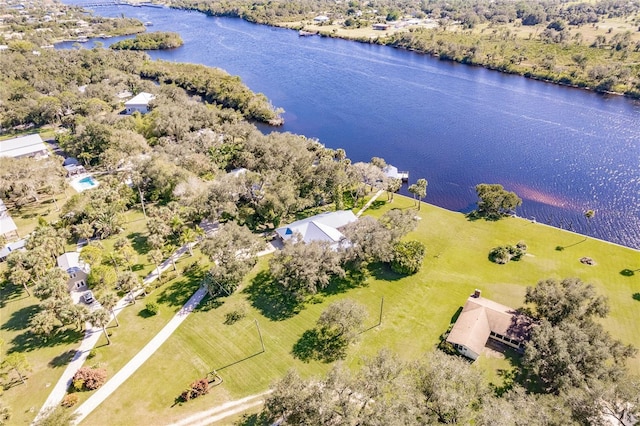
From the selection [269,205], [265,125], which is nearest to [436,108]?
[265,125]

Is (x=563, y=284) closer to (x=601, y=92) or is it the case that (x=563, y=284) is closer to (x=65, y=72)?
(x=601, y=92)

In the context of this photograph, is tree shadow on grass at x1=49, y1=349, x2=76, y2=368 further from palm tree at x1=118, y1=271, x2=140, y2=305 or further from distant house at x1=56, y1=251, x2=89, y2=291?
distant house at x1=56, y1=251, x2=89, y2=291

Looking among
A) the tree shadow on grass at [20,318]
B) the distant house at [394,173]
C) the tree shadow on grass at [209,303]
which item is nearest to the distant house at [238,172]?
the tree shadow on grass at [209,303]

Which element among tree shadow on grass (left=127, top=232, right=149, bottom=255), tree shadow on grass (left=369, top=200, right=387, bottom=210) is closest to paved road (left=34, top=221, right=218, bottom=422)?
tree shadow on grass (left=127, top=232, right=149, bottom=255)

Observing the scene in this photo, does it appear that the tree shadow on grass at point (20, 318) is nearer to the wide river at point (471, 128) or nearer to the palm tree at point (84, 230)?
the palm tree at point (84, 230)

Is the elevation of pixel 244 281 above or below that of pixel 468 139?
below

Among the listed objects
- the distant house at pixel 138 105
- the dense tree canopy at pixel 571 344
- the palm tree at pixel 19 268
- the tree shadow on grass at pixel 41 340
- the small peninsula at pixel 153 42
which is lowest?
the tree shadow on grass at pixel 41 340

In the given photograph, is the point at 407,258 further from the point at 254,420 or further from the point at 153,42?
the point at 153,42
